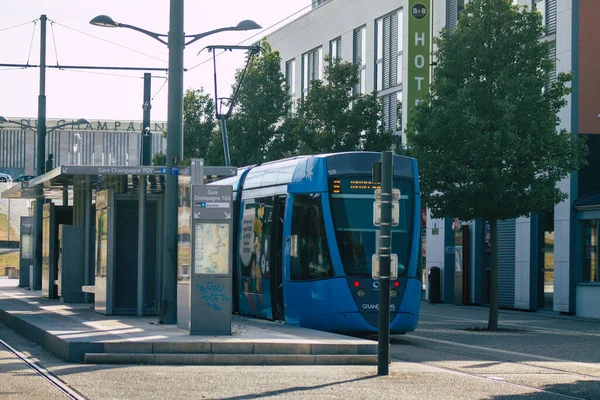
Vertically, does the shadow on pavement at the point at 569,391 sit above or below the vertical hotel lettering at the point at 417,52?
below

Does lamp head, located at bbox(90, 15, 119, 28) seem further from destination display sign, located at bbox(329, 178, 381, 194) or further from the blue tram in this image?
destination display sign, located at bbox(329, 178, 381, 194)

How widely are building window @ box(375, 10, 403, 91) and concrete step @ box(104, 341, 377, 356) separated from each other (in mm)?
29465

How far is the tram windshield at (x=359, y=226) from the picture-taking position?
1952 centimetres

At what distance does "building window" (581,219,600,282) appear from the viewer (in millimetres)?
31406

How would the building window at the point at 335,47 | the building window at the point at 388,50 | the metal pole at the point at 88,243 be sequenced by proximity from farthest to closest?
the building window at the point at 335,47 → the building window at the point at 388,50 → the metal pole at the point at 88,243

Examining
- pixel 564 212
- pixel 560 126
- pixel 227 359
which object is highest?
pixel 560 126

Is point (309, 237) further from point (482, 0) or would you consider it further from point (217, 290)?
point (482, 0)

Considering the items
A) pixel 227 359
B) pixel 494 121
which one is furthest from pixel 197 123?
pixel 227 359

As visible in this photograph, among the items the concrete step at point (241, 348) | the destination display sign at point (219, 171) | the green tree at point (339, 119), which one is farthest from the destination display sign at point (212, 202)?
the green tree at point (339, 119)

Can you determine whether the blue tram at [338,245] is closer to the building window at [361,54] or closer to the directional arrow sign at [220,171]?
the directional arrow sign at [220,171]

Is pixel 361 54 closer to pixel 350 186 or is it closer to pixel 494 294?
pixel 494 294

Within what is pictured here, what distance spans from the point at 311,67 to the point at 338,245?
1412 inches

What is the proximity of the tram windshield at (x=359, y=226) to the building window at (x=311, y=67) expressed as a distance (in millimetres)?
33349

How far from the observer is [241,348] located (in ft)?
50.6
